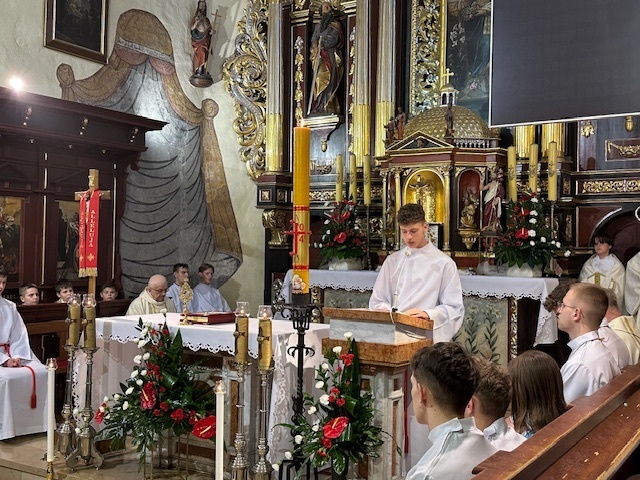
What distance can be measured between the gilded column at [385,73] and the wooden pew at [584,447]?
7530 millimetres

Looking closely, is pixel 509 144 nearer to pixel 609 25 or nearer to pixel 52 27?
pixel 52 27

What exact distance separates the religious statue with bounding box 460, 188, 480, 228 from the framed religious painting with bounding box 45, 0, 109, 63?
4959mm

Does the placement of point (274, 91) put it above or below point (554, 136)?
above

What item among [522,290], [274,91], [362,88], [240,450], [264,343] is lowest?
[240,450]

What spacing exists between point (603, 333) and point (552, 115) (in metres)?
1.40

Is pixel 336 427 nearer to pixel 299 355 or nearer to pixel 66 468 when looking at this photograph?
pixel 299 355

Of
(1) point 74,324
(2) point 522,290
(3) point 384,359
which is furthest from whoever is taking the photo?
(2) point 522,290

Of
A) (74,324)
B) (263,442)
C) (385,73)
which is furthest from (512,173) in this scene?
(74,324)

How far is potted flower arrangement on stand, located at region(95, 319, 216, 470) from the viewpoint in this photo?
515cm

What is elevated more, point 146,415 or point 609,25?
point 609,25

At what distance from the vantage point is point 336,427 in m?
4.41

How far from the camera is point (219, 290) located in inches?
457

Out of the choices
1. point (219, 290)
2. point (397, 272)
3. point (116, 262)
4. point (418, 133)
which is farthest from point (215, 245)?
point (397, 272)

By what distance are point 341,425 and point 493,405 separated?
152cm
